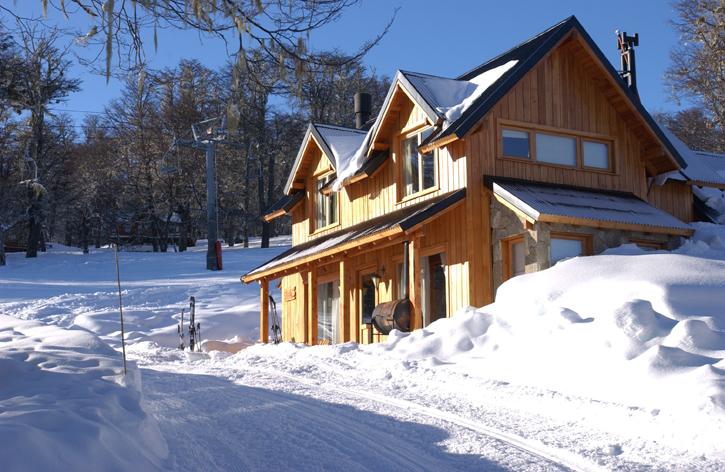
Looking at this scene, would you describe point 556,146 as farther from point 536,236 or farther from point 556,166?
point 536,236

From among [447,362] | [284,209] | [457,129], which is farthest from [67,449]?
[284,209]

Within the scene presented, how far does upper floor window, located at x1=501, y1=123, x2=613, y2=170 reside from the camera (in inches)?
513

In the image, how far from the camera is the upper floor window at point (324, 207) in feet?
58.9

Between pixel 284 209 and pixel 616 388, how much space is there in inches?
565

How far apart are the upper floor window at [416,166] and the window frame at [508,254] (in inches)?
81.3

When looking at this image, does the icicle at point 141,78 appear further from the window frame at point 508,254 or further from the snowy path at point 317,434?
the window frame at point 508,254

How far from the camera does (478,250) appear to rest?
12289 mm

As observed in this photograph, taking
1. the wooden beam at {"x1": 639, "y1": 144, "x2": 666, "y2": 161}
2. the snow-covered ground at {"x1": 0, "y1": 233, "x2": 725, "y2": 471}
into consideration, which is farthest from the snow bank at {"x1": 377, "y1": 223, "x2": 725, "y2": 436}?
the wooden beam at {"x1": 639, "y1": 144, "x2": 666, "y2": 161}

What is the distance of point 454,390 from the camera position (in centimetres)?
749

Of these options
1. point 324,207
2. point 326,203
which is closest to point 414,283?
point 326,203

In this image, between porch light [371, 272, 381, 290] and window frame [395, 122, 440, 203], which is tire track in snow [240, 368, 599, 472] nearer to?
window frame [395, 122, 440, 203]

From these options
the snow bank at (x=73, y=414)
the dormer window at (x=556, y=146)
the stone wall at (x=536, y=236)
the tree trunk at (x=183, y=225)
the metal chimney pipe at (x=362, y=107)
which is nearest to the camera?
the snow bank at (x=73, y=414)

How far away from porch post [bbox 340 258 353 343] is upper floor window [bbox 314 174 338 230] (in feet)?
11.2

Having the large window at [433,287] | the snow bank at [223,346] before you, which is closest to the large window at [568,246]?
the large window at [433,287]
